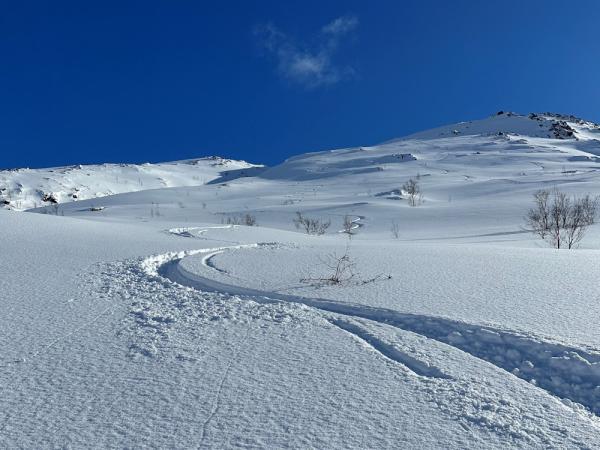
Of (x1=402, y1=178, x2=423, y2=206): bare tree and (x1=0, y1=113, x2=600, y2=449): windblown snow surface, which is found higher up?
(x1=402, y1=178, x2=423, y2=206): bare tree

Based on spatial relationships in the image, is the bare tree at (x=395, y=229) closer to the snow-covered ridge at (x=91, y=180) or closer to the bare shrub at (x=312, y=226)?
the bare shrub at (x=312, y=226)

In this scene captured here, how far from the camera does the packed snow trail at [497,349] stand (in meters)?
2.64

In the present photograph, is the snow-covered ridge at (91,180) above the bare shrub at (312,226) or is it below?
above

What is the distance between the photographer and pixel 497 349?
312 cm

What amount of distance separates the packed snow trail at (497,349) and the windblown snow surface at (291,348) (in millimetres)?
15

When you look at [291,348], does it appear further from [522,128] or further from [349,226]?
[522,128]

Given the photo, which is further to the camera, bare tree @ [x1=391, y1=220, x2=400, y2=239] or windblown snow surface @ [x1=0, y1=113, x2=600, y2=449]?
bare tree @ [x1=391, y1=220, x2=400, y2=239]

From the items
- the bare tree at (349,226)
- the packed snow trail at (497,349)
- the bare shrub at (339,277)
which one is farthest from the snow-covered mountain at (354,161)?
the packed snow trail at (497,349)

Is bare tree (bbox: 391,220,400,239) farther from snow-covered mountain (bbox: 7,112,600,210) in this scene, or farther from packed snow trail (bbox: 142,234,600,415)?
snow-covered mountain (bbox: 7,112,600,210)

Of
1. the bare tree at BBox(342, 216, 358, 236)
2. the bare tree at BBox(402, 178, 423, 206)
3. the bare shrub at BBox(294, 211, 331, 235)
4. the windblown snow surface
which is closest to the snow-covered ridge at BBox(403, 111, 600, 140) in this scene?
the bare tree at BBox(402, 178, 423, 206)

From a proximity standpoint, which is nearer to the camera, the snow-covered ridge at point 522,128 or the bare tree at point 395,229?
the bare tree at point 395,229

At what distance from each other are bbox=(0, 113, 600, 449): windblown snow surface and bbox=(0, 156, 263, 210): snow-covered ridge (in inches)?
2545

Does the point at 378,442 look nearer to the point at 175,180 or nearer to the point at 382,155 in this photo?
the point at 382,155

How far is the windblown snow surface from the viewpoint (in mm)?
2131
